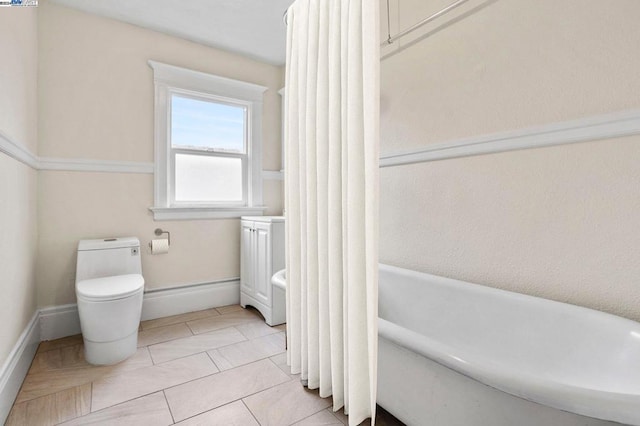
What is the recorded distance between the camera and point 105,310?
1903mm

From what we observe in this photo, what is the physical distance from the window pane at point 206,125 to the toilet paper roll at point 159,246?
0.86 metres

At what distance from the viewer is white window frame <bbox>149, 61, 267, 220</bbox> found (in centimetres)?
270

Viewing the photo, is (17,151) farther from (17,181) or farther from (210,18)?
(210,18)

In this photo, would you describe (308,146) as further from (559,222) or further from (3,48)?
(3,48)

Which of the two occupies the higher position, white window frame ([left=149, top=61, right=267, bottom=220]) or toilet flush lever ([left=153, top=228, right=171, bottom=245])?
white window frame ([left=149, top=61, right=267, bottom=220])

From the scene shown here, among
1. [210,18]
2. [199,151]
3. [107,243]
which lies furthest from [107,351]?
[210,18]

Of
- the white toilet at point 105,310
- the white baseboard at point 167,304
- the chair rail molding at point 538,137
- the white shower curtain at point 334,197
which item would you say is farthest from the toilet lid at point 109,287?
the chair rail molding at point 538,137

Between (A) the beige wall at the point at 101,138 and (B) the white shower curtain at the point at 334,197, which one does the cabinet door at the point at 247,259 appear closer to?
(A) the beige wall at the point at 101,138

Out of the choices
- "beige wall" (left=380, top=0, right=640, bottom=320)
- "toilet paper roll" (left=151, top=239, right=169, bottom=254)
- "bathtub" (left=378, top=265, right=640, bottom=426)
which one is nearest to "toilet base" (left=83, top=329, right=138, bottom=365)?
"toilet paper roll" (left=151, top=239, right=169, bottom=254)

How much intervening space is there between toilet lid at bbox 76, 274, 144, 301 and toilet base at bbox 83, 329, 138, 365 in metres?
0.30

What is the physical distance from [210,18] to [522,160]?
2.41 meters

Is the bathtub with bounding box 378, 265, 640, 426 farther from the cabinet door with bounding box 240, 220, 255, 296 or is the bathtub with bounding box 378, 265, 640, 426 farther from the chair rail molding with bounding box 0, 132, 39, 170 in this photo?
the chair rail molding with bounding box 0, 132, 39, 170

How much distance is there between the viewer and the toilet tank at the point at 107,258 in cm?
222

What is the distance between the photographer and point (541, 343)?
121 cm
